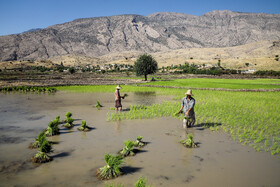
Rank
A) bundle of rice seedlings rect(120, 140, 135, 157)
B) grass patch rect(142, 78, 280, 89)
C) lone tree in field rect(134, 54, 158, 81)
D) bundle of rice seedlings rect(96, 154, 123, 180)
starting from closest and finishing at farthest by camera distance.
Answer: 1. bundle of rice seedlings rect(96, 154, 123, 180)
2. bundle of rice seedlings rect(120, 140, 135, 157)
3. grass patch rect(142, 78, 280, 89)
4. lone tree in field rect(134, 54, 158, 81)

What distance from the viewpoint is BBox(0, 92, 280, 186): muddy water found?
6949 mm

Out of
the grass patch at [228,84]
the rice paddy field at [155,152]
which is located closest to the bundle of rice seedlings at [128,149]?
the rice paddy field at [155,152]

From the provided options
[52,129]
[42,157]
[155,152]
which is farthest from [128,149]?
[52,129]

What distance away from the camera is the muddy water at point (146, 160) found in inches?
274

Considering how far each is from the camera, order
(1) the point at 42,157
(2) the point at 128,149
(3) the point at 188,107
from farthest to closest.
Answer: (3) the point at 188,107
(2) the point at 128,149
(1) the point at 42,157

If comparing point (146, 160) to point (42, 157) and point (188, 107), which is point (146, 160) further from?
point (188, 107)

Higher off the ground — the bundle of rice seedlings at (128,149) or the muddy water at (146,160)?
the bundle of rice seedlings at (128,149)

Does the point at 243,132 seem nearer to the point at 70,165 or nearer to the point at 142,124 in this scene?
the point at 142,124

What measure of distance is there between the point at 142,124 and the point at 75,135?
4.23m

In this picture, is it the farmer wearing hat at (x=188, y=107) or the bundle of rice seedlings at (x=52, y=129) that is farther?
the farmer wearing hat at (x=188, y=107)

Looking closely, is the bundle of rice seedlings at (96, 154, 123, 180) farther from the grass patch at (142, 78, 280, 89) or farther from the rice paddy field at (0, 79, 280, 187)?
the grass patch at (142, 78, 280, 89)

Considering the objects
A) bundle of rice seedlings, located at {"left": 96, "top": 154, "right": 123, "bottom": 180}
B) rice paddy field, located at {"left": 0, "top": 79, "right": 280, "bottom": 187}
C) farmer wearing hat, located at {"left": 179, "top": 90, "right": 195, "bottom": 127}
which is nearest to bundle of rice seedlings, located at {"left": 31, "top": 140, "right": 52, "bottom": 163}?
rice paddy field, located at {"left": 0, "top": 79, "right": 280, "bottom": 187}

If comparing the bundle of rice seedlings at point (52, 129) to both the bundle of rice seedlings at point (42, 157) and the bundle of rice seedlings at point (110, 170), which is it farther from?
the bundle of rice seedlings at point (110, 170)

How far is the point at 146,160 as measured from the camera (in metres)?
8.42
